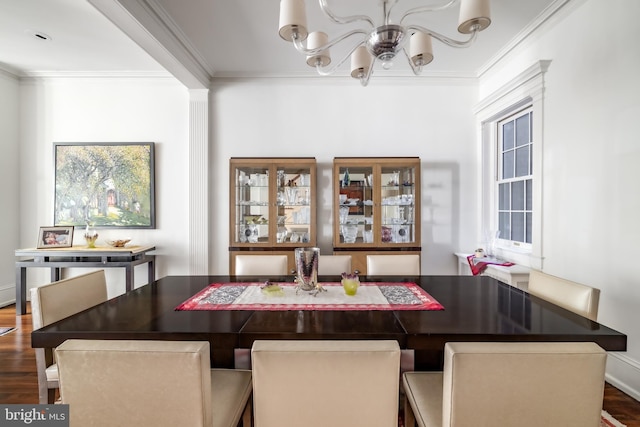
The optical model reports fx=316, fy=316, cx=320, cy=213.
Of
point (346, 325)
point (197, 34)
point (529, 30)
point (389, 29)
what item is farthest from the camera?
point (197, 34)

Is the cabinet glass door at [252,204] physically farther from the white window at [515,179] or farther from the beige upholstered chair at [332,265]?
the white window at [515,179]

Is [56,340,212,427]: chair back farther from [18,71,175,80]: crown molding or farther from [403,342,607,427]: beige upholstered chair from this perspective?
[18,71,175,80]: crown molding

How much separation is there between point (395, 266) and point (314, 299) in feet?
3.44

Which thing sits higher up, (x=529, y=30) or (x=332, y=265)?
(x=529, y=30)

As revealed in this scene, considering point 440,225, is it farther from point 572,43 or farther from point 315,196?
point 572,43

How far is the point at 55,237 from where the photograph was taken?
3668 millimetres

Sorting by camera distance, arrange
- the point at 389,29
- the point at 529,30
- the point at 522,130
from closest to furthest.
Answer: the point at 389,29
the point at 529,30
the point at 522,130

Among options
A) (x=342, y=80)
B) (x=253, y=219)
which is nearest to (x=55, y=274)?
(x=253, y=219)

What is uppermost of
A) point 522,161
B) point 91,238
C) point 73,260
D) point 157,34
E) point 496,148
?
point 157,34

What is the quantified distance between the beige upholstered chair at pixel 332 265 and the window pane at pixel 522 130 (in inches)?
87.4

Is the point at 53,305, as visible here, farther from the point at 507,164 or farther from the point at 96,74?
the point at 507,164

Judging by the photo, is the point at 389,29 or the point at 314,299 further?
the point at 314,299

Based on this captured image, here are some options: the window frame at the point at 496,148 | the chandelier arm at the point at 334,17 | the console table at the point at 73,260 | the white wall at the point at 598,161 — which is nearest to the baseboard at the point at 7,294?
the console table at the point at 73,260

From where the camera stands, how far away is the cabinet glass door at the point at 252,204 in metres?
3.63
